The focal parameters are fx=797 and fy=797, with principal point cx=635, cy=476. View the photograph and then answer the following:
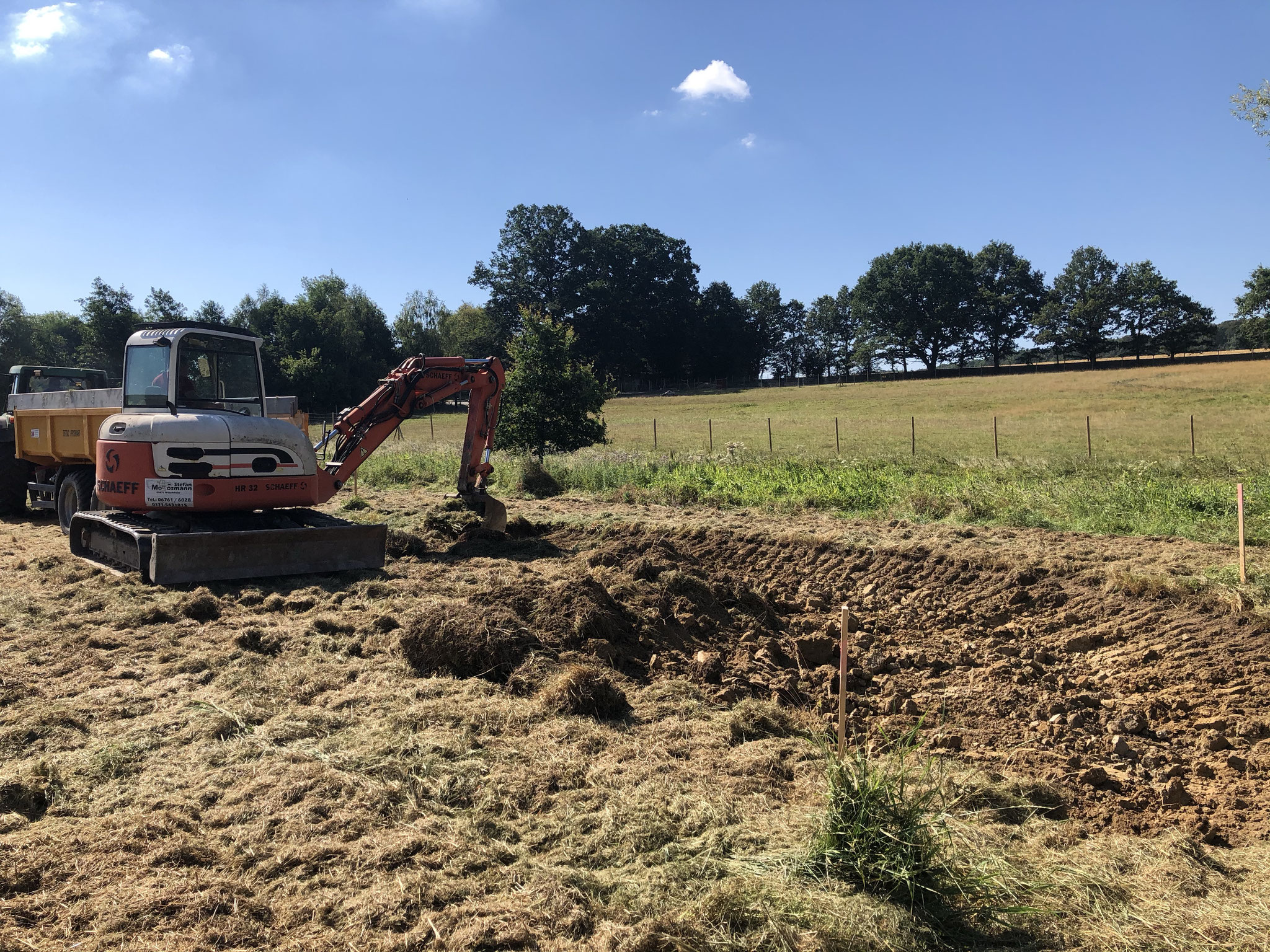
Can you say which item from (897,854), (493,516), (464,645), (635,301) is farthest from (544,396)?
(635,301)

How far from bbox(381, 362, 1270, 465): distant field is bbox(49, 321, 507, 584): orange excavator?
13.9 meters

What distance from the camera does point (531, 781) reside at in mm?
4594

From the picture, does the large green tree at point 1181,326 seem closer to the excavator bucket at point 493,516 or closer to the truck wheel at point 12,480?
the excavator bucket at point 493,516

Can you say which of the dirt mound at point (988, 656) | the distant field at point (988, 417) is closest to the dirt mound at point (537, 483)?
the distant field at point (988, 417)

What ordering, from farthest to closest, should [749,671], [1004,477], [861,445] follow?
[861,445] < [1004,477] < [749,671]

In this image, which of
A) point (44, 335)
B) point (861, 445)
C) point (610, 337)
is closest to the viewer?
point (861, 445)

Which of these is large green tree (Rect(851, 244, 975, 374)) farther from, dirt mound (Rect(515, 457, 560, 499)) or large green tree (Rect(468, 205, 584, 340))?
dirt mound (Rect(515, 457, 560, 499))

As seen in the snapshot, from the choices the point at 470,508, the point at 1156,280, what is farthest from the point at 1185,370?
the point at 470,508

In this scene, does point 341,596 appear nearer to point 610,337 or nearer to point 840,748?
point 840,748

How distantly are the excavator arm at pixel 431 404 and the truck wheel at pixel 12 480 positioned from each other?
7.53m

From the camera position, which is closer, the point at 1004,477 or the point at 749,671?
the point at 749,671

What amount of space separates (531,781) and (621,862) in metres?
0.92

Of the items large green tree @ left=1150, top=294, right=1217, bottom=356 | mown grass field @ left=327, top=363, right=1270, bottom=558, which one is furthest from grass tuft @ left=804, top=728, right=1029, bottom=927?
large green tree @ left=1150, top=294, right=1217, bottom=356

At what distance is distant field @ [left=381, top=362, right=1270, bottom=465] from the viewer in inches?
943
